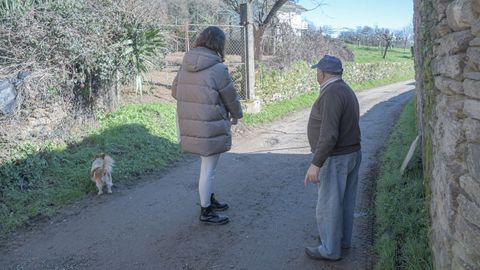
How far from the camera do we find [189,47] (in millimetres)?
11359

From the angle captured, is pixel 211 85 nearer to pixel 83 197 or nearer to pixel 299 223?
pixel 299 223

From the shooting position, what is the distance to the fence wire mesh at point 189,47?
1089 cm

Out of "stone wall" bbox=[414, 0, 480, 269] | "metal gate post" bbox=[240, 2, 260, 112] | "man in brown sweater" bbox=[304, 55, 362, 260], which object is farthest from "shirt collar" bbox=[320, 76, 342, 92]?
"metal gate post" bbox=[240, 2, 260, 112]

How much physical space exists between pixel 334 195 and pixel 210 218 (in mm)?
1588

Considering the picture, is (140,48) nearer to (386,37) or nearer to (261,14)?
(261,14)

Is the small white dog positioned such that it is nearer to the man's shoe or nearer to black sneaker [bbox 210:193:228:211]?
black sneaker [bbox 210:193:228:211]

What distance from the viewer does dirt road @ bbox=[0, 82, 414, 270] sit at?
384cm

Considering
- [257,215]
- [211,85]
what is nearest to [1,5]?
[211,85]

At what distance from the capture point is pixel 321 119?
11.2 ft

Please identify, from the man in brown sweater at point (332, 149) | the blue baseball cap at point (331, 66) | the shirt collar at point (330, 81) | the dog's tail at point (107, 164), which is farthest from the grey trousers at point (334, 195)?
the dog's tail at point (107, 164)

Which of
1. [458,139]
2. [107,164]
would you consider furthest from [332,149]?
[107,164]

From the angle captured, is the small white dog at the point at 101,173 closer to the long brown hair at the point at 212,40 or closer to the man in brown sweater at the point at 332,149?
the long brown hair at the point at 212,40

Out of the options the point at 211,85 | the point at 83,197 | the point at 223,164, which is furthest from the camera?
the point at 223,164

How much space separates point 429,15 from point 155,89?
27.2 ft
